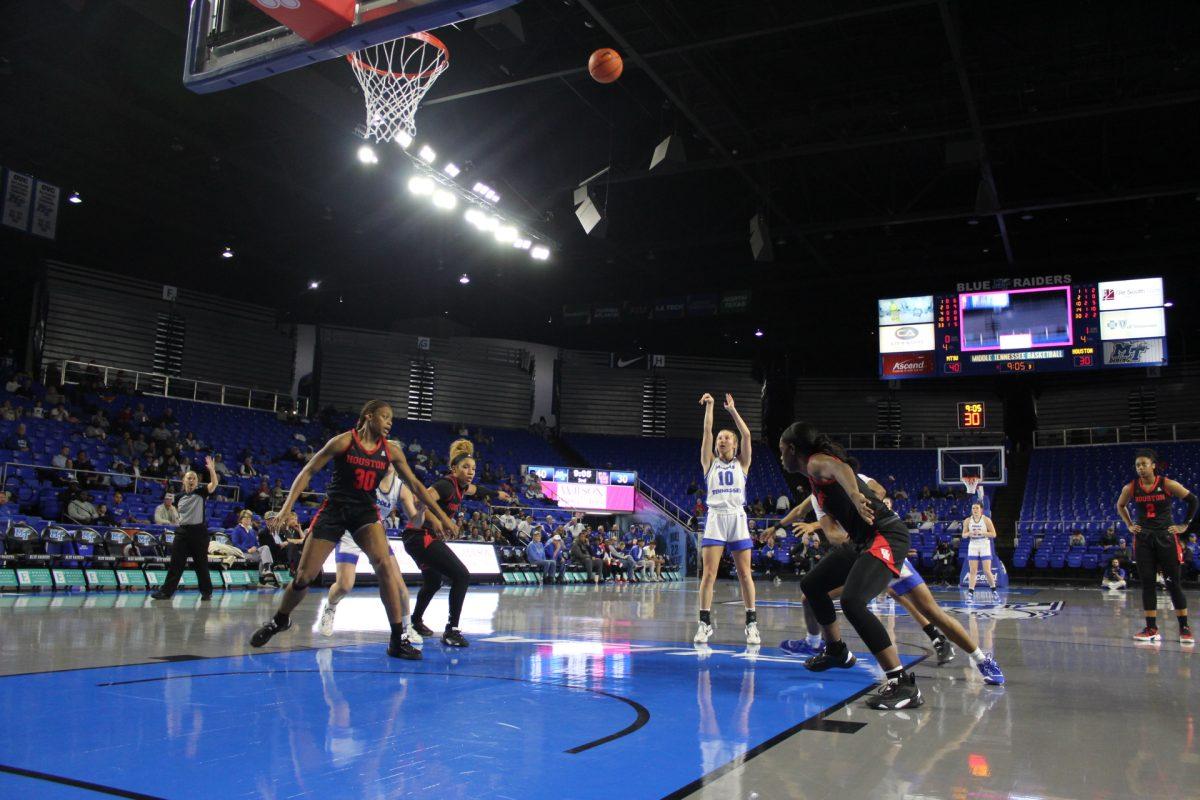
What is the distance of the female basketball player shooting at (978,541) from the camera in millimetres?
16058

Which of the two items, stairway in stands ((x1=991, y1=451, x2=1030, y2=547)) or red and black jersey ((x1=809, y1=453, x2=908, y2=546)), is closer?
red and black jersey ((x1=809, y1=453, x2=908, y2=546))

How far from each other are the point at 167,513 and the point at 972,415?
30468 mm

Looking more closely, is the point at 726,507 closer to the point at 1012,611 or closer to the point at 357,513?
the point at 357,513

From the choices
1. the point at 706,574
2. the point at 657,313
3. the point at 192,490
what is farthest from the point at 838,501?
the point at 657,313

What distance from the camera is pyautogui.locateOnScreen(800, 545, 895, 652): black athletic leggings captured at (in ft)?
16.4

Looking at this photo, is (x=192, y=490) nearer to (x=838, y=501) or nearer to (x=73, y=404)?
(x=838, y=501)

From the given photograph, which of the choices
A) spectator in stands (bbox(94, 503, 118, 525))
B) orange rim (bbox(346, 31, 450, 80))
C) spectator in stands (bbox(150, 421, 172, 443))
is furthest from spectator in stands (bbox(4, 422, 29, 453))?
orange rim (bbox(346, 31, 450, 80))

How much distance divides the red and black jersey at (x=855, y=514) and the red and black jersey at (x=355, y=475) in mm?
3320

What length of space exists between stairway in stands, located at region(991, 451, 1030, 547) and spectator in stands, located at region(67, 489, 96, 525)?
29712 mm

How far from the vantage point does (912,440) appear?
39969 millimetres

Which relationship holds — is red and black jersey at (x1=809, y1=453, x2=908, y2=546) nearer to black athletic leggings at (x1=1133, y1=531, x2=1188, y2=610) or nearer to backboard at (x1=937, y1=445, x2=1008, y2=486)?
black athletic leggings at (x1=1133, y1=531, x2=1188, y2=610)

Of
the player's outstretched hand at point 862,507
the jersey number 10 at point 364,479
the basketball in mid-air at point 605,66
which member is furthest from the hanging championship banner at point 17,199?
the player's outstretched hand at point 862,507

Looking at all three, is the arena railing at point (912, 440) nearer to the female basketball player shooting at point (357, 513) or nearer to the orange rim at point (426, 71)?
the orange rim at point (426, 71)

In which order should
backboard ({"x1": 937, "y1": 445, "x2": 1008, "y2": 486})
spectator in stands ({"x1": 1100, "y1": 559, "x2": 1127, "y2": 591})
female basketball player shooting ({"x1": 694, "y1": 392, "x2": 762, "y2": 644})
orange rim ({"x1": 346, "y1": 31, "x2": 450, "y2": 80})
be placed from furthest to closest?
backboard ({"x1": 937, "y1": 445, "x2": 1008, "y2": 486})
spectator in stands ({"x1": 1100, "y1": 559, "x2": 1127, "y2": 591})
orange rim ({"x1": 346, "y1": 31, "x2": 450, "y2": 80})
female basketball player shooting ({"x1": 694, "y1": 392, "x2": 762, "y2": 644})
